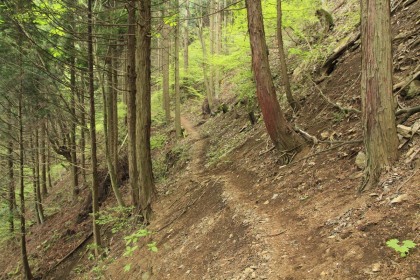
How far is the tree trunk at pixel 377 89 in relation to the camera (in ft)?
14.8

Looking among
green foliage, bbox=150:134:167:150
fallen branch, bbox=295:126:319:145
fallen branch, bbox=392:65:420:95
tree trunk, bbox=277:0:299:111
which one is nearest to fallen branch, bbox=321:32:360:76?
tree trunk, bbox=277:0:299:111

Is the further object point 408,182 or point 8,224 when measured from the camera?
point 8,224

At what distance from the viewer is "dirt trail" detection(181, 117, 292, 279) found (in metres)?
4.45

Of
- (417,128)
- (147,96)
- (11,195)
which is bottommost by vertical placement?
(11,195)

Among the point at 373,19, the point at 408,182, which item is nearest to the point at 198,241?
the point at 408,182

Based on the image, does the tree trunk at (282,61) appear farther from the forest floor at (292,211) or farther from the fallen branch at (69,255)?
the fallen branch at (69,255)

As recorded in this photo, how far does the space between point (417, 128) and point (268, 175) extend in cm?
351

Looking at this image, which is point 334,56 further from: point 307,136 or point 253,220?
point 253,220

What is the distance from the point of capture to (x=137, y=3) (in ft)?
26.7

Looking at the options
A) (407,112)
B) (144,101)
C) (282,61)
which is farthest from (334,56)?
(144,101)

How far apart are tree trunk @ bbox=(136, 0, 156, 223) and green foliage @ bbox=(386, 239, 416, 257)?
6312 mm

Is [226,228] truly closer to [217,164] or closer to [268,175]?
[268,175]

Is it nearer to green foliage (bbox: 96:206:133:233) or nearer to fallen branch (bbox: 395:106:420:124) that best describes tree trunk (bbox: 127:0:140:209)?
green foliage (bbox: 96:206:133:233)

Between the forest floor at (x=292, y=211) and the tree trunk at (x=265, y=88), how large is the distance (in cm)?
39
